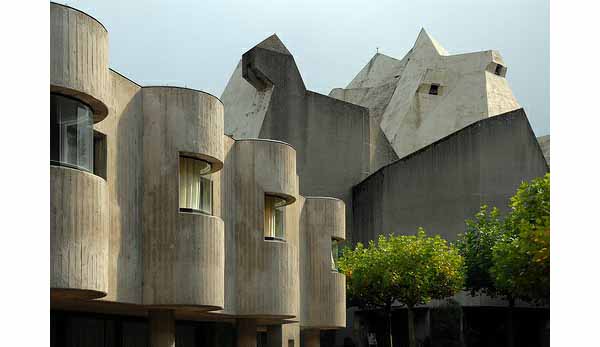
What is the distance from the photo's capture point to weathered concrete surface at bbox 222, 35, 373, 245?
47.0 m

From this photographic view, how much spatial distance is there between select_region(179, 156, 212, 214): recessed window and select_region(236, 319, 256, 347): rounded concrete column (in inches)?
221

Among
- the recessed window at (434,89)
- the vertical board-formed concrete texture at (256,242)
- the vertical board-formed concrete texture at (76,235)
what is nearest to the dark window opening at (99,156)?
the vertical board-formed concrete texture at (76,235)

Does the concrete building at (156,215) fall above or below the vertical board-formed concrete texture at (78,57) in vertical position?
below

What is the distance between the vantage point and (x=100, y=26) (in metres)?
17.0

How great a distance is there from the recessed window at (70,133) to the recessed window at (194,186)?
4.05 metres

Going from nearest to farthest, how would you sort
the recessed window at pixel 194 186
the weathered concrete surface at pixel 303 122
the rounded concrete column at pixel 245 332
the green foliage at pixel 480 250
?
the recessed window at pixel 194 186 < the rounded concrete column at pixel 245 332 < the green foliage at pixel 480 250 < the weathered concrete surface at pixel 303 122

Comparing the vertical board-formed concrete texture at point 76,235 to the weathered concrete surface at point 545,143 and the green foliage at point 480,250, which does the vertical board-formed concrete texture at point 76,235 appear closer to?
the green foliage at point 480,250

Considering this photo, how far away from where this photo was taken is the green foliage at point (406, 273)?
40.3 m

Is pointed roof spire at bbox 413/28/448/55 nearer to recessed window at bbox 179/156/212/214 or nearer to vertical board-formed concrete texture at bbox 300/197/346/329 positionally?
vertical board-formed concrete texture at bbox 300/197/346/329

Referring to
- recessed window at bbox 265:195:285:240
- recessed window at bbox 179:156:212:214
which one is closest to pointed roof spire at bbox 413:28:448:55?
recessed window at bbox 265:195:285:240

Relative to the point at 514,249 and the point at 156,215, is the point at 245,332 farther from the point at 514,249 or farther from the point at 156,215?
the point at 514,249

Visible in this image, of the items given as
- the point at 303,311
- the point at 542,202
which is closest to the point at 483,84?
the point at 542,202
